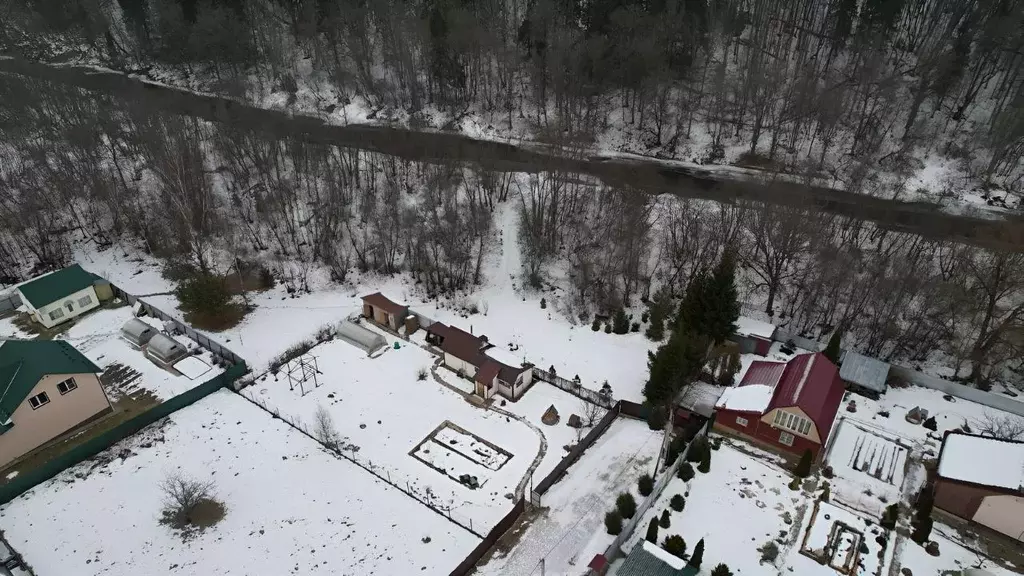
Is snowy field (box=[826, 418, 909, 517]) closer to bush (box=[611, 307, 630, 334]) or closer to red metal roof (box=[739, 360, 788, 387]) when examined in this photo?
red metal roof (box=[739, 360, 788, 387])

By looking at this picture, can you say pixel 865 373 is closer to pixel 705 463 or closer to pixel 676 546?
pixel 705 463

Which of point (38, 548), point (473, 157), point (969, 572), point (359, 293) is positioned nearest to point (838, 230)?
point (969, 572)

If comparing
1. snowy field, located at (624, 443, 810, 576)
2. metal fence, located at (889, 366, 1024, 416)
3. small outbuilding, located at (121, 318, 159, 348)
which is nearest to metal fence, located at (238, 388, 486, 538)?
snowy field, located at (624, 443, 810, 576)

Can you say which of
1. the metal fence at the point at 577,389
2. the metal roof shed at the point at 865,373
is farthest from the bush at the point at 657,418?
the metal roof shed at the point at 865,373

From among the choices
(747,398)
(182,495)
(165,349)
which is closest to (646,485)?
(747,398)

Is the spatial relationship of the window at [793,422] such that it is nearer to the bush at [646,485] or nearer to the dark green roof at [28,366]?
the bush at [646,485]

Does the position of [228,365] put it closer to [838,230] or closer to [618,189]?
[618,189]

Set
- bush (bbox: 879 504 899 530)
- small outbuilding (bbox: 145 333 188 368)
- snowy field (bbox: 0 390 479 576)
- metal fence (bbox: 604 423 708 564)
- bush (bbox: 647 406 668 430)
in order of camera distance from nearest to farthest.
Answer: metal fence (bbox: 604 423 708 564)
snowy field (bbox: 0 390 479 576)
bush (bbox: 879 504 899 530)
bush (bbox: 647 406 668 430)
small outbuilding (bbox: 145 333 188 368)
